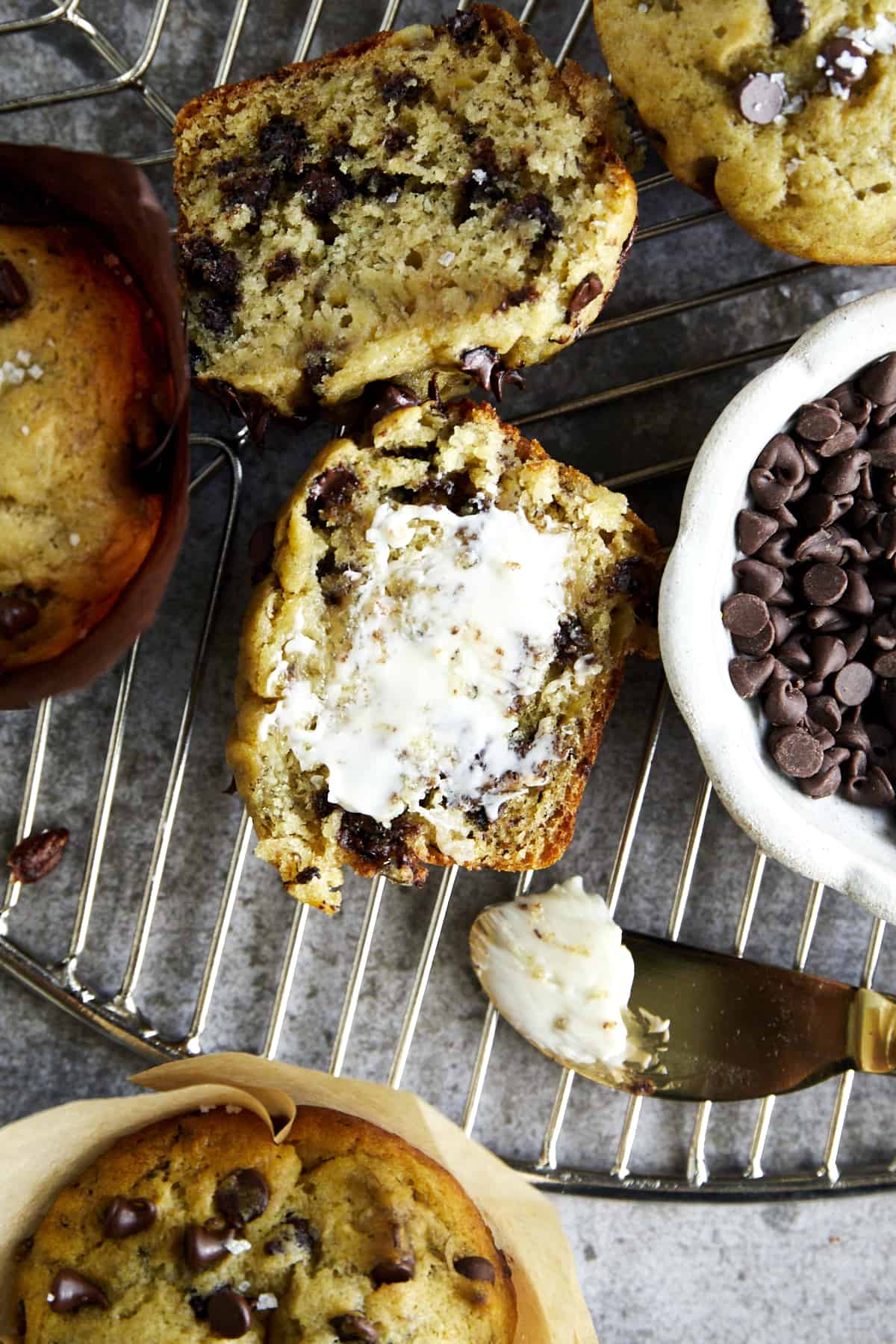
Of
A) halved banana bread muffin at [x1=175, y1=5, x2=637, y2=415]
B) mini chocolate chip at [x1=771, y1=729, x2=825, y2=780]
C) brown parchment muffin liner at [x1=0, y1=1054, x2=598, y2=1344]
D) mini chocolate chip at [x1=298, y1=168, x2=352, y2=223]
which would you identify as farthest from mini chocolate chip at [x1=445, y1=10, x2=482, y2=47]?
brown parchment muffin liner at [x1=0, y1=1054, x2=598, y2=1344]

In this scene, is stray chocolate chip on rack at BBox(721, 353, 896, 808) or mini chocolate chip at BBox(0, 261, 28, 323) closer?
mini chocolate chip at BBox(0, 261, 28, 323)

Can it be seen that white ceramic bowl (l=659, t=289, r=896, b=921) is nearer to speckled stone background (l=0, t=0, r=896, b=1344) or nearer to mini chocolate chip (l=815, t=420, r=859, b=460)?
mini chocolate chip (l=815, t=420, r=859, b=460)

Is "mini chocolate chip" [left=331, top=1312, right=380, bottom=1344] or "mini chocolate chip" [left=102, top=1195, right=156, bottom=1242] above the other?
"mini chocolate chip" [left=331, top=1312, right=380, bottom=1344]

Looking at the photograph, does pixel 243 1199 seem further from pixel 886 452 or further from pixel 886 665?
pixel 886 452

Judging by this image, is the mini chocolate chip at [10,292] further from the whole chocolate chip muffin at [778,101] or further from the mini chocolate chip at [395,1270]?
the mini chocolate chip at [395,1270]

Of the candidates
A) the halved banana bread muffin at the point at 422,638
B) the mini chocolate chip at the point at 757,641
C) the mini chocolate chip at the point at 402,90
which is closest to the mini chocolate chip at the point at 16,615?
the halved banana bread muffin at the point at 422,638

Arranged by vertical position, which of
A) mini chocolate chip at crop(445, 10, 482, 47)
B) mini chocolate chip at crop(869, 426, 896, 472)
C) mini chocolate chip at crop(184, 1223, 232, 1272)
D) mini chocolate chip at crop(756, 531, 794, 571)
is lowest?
mini chocolate chip at crop(184, 1223, 232, 1272)

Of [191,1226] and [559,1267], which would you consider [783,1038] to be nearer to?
[559,1267]
